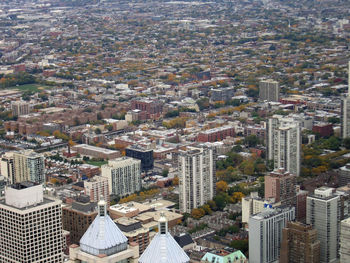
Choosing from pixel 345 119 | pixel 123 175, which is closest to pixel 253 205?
pixel 123 175

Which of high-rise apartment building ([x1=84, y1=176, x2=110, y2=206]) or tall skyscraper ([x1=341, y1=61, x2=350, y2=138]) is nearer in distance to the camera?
high-rise apartment building ([x1=84, y1=176, x2=110, y2=206])

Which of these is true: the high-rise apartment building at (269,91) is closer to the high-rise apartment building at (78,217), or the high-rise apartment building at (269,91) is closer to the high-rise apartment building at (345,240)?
the high-rise apartment building at (78,217)

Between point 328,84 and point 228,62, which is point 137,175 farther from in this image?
point 228,62

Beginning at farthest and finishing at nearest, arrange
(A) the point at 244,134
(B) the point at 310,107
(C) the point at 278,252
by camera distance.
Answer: (B) the point at 310,107 → (A) the point at 244,134 → (C) the point at 278,252

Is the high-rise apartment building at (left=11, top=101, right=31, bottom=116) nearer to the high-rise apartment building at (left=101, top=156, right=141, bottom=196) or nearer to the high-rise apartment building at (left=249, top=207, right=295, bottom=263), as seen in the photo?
the high-rise apartment building at (left=101, top=156, right=141, bottom=196)

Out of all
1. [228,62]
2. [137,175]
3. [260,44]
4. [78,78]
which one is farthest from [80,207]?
[260,44]

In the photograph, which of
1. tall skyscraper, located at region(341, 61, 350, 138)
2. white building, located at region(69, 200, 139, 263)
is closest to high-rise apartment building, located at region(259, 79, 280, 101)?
tall skyscraper, located at region(341, 61, 350, 138)
